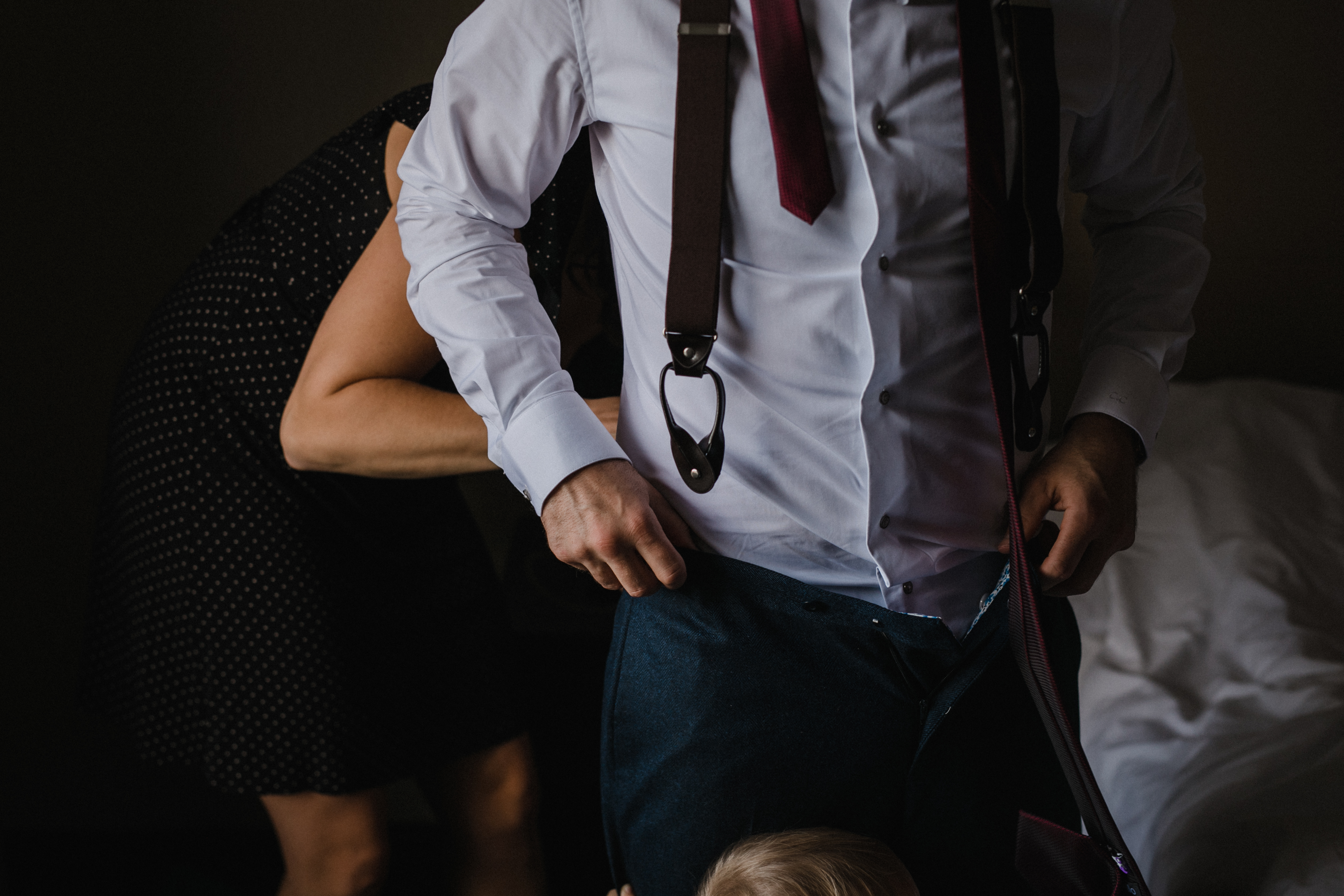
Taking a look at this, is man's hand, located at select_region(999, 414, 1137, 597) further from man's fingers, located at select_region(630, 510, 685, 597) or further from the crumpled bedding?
the crumpled bedding

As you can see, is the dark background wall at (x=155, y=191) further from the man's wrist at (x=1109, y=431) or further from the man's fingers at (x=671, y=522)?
the man's fingers at (x=671, y=522)

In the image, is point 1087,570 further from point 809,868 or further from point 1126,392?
point 809,868

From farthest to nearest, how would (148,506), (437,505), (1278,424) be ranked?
(1278,424) < (437,505) < (148,506)

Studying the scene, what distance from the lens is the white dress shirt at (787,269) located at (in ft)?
2.28

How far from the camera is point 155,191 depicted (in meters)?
1.89

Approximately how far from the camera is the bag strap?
700 millimetres

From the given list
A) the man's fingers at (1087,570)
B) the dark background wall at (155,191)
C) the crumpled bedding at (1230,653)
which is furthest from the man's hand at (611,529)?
the dark background wall at (155,191)

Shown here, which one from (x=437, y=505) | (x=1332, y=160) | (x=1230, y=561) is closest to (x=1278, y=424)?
(x=1230, y=561)

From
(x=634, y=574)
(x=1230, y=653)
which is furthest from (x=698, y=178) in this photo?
(x=1230, y=653)

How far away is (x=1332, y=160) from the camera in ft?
6.59

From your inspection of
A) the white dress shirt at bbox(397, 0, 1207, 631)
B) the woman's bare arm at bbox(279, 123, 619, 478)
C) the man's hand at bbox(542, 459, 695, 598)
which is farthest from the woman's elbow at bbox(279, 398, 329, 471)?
the man's hand at bbox(542, 459, 695, 598)

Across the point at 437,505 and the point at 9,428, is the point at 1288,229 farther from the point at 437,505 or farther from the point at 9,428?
the point at 9,428

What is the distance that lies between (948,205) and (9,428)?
6.29 ft

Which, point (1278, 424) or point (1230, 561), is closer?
point (1230, 561)
